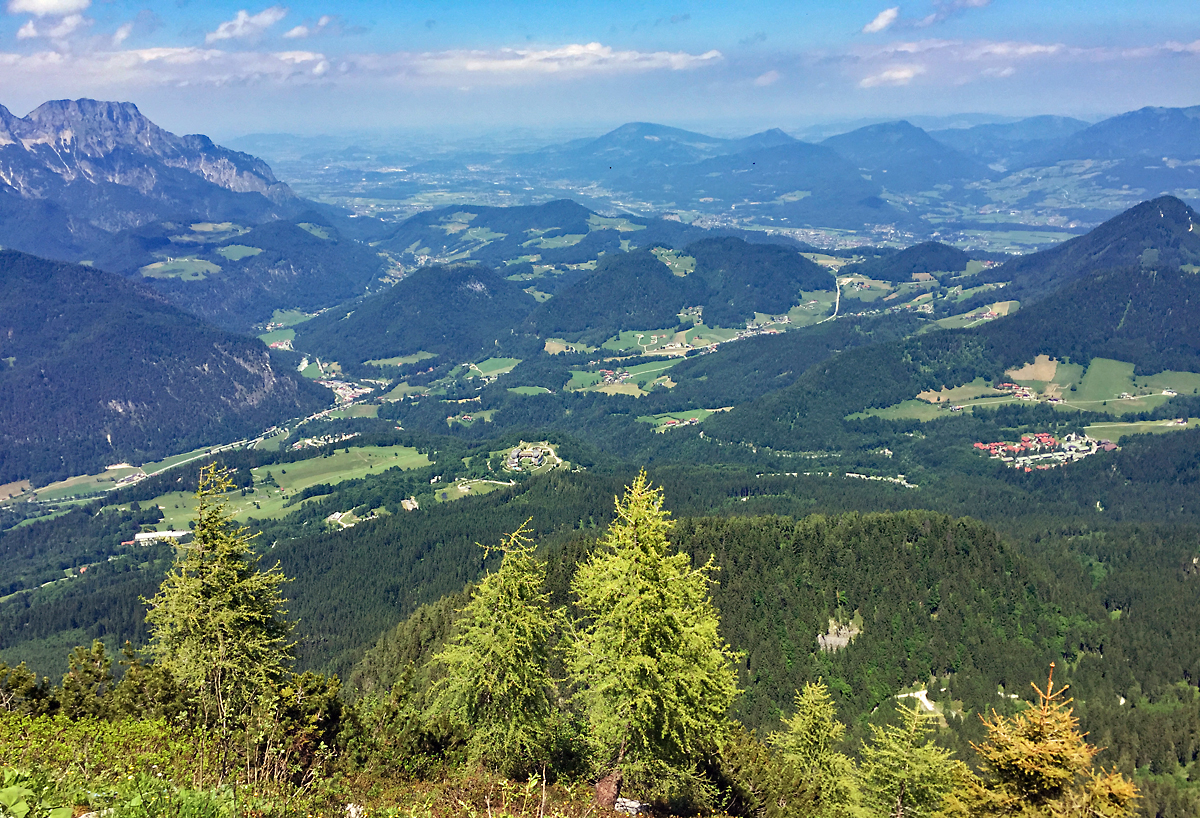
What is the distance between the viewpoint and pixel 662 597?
34.9m

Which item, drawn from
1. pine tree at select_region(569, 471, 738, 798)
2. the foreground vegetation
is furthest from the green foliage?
pine tree at select_region(569, 471, 738, 798)

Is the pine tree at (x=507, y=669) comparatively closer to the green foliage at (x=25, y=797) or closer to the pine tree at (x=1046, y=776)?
the pine tree at (x=1046, y=776)

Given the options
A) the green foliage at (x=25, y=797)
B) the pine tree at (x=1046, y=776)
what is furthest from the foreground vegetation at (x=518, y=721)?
the green foliage at (x=25, y=797)

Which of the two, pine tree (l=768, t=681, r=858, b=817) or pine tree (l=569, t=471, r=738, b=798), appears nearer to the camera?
pine tree (l=569, t=471, r=738, b=798)

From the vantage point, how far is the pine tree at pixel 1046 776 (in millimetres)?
27266

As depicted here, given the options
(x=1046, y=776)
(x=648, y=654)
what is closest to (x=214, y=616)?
(x=648, y=654)

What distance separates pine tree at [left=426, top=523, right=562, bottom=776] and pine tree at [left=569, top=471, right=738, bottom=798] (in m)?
3.45

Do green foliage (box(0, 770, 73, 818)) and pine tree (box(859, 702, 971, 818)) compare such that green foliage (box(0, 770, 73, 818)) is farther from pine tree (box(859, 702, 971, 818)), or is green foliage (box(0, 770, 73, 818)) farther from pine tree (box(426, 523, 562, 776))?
pine tree (box(859, 702, 971, 818))

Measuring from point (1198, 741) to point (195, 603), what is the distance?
424 feet

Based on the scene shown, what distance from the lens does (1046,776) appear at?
28516mm

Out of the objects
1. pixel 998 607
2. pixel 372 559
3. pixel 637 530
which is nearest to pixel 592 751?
pixel 637 530

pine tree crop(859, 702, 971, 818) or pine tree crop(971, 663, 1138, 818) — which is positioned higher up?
pine tree crop(971, 663, 1138, 818)

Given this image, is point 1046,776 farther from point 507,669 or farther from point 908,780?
point 908,780

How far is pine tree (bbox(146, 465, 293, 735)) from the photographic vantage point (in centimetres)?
4288
